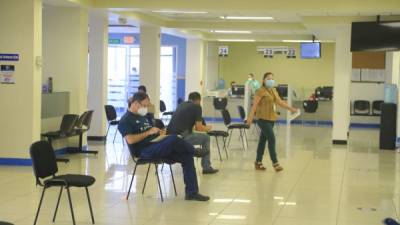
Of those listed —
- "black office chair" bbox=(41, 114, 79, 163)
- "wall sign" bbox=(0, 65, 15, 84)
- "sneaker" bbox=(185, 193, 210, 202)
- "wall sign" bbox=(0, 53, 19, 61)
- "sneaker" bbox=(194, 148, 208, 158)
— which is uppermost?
"wall sign" bbox=(0, 53, 19, 61)

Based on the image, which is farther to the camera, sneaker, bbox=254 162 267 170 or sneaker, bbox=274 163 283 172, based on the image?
sneaker, bbox=254 162 267 170

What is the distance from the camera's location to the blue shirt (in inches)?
256

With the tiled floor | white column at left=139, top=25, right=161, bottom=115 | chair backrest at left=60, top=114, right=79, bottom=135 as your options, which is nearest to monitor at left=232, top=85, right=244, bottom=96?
white column at left=139, top=25, right=161, bottom=115

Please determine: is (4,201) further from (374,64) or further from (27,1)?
(374,64)

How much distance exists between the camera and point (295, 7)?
406 inches

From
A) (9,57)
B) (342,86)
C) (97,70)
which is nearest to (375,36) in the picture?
(342,86)

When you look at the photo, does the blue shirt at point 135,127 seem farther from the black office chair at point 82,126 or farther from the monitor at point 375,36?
the monitor at point 375,36

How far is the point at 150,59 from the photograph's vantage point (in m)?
14.7

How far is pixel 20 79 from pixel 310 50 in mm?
12191

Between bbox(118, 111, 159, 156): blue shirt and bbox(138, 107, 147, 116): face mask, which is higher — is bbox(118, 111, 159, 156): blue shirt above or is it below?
below

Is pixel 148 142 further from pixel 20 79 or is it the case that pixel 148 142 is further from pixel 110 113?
pixel 110 113

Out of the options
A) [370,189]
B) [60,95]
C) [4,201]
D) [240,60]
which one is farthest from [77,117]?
[240,60]

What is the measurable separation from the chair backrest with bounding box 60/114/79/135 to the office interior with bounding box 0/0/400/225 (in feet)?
1.20

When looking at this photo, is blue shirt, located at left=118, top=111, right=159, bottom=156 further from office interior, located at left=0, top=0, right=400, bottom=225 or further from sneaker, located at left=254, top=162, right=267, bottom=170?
sneaker, located at left=254, top=162, right=267, bottom=170
